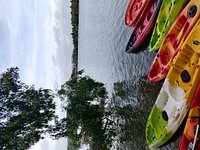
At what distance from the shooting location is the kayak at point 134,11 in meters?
8.31

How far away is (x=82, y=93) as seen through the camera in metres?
7.96

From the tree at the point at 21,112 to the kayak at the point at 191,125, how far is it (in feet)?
12.7

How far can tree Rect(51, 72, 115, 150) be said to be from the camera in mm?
7762

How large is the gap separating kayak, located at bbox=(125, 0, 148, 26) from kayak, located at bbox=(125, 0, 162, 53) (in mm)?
185

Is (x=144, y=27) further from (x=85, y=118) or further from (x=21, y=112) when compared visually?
(x=21, y=112)

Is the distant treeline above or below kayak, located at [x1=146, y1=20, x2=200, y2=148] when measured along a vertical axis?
above

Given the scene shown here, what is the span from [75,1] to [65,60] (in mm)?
3588

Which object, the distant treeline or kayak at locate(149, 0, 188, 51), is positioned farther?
the distant treeline

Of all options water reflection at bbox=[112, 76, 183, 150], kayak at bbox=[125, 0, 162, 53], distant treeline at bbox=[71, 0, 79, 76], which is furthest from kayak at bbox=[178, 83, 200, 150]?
distant treeline at bbox=[71, 0, 79, 76]

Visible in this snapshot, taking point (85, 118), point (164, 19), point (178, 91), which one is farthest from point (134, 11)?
point (178, 91)

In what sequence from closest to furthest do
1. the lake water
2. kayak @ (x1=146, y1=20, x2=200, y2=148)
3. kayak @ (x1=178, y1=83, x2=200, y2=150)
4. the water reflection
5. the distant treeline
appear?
kayak @ (x1=178, y1=83, x2=200, y2=150)
kayak @ (x1=146, y1=20, x2=200, y2=148)
the water reflection
the lake water
the distant treeline

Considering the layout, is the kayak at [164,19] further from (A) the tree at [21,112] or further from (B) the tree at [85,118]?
(A) the tree at [21,112]

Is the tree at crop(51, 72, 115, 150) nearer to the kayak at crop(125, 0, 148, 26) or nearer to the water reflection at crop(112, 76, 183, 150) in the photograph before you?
the water reflection at crop(112, 76, 183, 150)

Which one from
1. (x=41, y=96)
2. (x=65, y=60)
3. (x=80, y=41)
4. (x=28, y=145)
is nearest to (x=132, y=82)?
(x=41, y=96)
